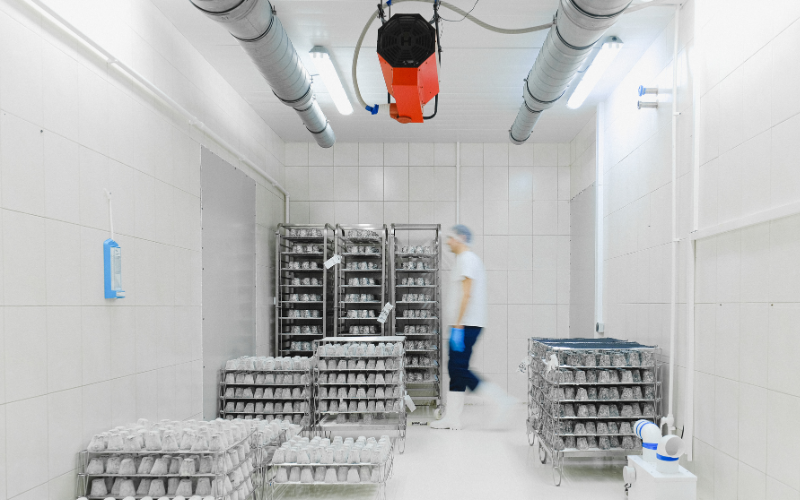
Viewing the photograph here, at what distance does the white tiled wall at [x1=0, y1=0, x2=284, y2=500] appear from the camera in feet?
8.33

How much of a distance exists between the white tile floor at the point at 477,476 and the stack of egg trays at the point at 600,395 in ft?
1.02

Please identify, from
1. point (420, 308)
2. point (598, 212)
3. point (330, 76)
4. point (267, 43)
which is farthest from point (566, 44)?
point (420, 308)

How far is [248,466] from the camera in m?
3.45

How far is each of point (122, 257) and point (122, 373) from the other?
71cm

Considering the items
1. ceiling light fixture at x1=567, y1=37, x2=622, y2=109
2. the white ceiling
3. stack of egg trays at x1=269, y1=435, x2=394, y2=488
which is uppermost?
the white ceiling

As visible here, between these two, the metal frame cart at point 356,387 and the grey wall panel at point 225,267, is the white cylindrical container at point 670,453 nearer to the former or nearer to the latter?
the metal frame cart at point 356,387

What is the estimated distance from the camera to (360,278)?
7.14 meters

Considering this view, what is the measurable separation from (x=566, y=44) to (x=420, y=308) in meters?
4.58

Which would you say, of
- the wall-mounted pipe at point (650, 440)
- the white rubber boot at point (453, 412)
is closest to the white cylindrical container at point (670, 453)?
the wall-mounted pipe at point (650, 440)

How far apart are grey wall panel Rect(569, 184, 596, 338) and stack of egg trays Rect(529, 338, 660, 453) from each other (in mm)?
2308

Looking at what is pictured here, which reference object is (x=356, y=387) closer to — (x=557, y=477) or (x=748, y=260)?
(x=557, y=477)

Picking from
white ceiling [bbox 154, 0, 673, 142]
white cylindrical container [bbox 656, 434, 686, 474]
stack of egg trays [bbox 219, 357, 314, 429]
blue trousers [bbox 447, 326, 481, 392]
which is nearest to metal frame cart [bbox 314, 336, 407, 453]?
stack of egg trays [bbox 219, 357, 314, 429]

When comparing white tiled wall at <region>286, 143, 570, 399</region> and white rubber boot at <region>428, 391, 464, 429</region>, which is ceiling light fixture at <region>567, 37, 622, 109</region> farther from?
white rubber boot at <region>428, 391, 464, 429</region>

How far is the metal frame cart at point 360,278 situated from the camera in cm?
698
